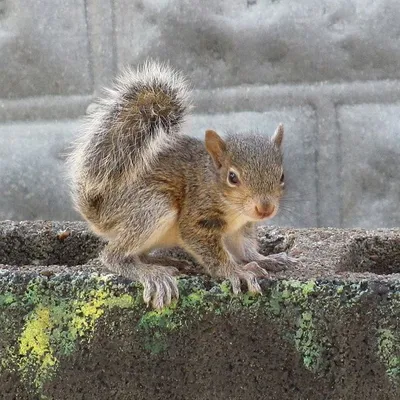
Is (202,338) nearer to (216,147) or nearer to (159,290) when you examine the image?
(159,290)

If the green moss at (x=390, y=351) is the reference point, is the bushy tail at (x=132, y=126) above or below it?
above

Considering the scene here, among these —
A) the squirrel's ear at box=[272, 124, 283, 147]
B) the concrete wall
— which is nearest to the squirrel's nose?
the squirrel's ear at box=[272, 124, 283, 147]

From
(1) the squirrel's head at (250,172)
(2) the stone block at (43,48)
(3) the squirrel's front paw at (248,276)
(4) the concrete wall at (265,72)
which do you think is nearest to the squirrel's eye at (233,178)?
(1) the squirrel's head at (250,172)

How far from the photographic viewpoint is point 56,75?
1.84m

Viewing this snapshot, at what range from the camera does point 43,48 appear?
6.01ft

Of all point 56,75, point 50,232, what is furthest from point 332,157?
point 50,232

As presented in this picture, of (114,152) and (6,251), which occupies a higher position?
(114,152)

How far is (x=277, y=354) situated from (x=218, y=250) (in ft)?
0.51

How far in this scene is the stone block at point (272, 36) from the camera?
1.77m

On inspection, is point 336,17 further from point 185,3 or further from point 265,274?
point 265,274

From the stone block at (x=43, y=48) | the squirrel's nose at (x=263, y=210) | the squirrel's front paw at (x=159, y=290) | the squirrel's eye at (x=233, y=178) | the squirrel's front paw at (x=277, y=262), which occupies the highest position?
the squirrel's eye at (x=233, y=178)

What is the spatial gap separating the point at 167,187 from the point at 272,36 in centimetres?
76

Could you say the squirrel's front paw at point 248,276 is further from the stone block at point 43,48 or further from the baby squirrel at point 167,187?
the stone block at point 43,48

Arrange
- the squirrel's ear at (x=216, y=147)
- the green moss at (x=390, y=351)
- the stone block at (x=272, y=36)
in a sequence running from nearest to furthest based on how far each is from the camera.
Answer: the green moss at (x=390, y=351) < the squirrel's ear at (x=216, y=147) < the stone block at (x=272, y=36)
